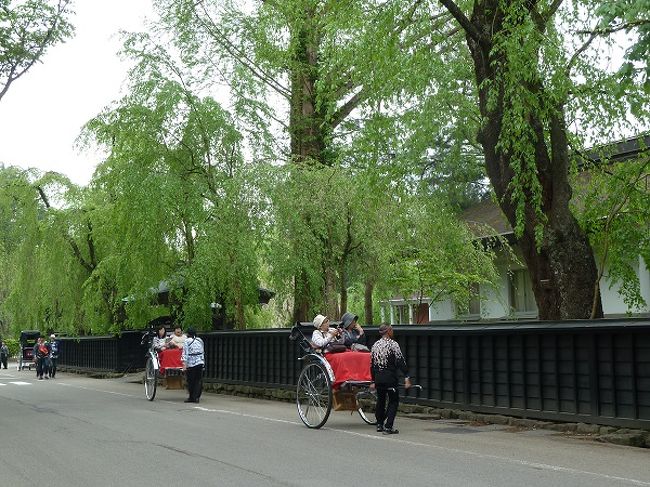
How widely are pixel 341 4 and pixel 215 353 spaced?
12.7m

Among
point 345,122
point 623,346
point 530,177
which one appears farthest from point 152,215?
point 623,346

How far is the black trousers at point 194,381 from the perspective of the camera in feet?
68.7

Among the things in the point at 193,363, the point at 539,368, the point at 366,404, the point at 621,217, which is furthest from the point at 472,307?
the point at 539,368

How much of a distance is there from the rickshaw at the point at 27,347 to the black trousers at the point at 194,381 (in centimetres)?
3151

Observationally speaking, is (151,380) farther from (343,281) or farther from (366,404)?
(366,404)

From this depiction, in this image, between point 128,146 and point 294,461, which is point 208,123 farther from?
point 294,461

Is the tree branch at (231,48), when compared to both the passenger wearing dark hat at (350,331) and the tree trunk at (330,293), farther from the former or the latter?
the passenger wearing dark hat at (350,331)

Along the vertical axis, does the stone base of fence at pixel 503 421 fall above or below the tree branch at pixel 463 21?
below

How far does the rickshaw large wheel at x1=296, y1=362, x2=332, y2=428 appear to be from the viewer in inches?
548

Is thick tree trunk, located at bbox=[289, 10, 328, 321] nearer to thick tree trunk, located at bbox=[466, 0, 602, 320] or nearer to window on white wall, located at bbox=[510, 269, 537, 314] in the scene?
window on white wall, located at bbox=[510, 269, 537, 314]

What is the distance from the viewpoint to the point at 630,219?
51.6ft

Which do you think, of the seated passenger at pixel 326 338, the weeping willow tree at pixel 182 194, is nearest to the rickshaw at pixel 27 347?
the weeping willow tree at pixel 182 194

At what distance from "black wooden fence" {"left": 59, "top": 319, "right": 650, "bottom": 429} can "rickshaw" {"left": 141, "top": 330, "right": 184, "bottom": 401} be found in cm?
598

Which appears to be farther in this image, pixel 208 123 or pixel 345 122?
pixel 345 122
